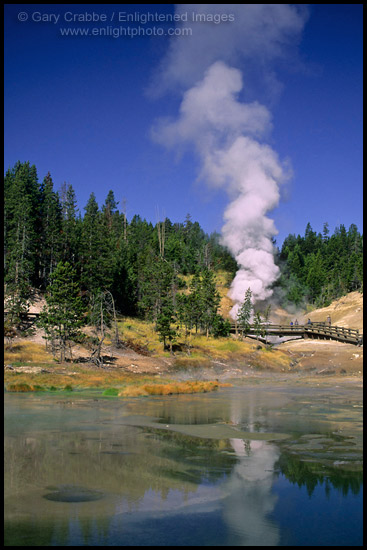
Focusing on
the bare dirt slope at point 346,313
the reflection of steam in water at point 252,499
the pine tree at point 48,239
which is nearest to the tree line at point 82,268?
the pine tree at point 48,239

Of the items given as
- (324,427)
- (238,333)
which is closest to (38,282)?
(238,333)

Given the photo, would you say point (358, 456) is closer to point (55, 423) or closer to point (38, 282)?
point (55, 423)

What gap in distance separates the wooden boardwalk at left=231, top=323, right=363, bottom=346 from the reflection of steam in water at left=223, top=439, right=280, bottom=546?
51.9 meters

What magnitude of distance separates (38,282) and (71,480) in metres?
65.8

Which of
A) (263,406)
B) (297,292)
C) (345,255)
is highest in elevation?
(345,255)

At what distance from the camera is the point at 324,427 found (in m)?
19.3

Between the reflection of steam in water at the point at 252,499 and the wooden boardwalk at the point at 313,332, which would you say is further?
the wooden boardwalk at the point at 313,332

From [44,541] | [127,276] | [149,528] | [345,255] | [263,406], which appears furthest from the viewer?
[345,255]

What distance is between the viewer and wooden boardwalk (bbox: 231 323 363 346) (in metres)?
65.8

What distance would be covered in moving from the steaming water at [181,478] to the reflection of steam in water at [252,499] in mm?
29

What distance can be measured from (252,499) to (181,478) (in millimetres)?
2114

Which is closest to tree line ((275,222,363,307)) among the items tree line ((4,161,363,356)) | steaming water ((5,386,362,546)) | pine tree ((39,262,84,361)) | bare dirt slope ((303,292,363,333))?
tree line ((4,161,363,356))

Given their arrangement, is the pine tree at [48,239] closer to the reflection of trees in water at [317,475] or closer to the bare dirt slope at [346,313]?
the bare dirt slope at [346,313]

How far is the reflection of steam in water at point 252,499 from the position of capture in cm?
875
